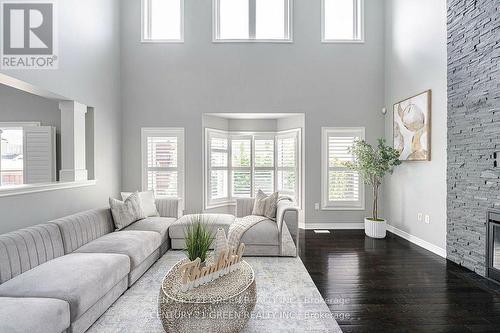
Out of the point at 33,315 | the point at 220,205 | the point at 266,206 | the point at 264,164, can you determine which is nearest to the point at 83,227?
the point at 33,315

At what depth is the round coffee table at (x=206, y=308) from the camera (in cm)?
191

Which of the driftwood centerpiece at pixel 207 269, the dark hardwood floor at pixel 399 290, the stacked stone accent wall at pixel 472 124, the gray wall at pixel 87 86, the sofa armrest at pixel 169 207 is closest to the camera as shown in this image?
the driftwood centerpiece at pixel 207 269

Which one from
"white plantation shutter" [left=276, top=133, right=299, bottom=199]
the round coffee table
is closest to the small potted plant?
"white plantation shutter" [left=276, top=133, right=299, bottom=199]

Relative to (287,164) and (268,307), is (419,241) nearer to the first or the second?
(287,164)

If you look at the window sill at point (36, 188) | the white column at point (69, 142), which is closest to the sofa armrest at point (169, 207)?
the window sill at point (36, 188)

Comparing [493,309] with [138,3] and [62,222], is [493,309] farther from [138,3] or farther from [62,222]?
[138,3]

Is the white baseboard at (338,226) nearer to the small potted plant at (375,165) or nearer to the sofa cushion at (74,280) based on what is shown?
the small potted plant at (375,165)

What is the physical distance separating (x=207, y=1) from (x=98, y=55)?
2453mm

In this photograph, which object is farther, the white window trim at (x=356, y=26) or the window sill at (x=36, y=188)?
the white window trim at (x=356, y=26)

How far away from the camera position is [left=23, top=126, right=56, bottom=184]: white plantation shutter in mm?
4445

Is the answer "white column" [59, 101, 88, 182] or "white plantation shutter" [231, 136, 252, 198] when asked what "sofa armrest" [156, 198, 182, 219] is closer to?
"white column" [59, 101, 88, 182]

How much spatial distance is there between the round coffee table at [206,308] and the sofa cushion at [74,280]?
59 cm

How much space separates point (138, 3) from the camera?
219 inches

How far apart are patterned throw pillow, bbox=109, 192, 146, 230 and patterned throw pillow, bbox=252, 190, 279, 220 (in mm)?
1841
